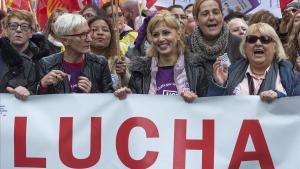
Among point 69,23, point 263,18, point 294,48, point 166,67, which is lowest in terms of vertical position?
point 166,67

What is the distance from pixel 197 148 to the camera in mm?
5348

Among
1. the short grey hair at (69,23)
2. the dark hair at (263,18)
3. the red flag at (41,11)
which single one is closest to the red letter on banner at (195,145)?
the short grey hair at (69,23)

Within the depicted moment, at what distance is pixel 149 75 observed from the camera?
5750 mm

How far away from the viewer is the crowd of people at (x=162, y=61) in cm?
545

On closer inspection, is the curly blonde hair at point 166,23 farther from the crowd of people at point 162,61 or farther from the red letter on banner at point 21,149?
the red letter on banner at point 21,149

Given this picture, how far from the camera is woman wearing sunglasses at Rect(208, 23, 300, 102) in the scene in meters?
5.32

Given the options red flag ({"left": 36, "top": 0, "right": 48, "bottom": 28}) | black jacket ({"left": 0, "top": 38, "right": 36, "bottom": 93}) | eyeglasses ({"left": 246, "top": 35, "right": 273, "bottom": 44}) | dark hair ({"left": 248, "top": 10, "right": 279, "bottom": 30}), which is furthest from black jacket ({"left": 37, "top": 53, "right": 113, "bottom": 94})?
red flag ({"left": 36, "top": 0, "right": 48, "bottom": 28})

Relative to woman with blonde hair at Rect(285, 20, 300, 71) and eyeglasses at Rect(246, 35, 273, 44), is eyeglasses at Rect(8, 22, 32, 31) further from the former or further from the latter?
woman with blonde hair at Rect(285, 20, 300, 71)

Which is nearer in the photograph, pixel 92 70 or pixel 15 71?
pixel 92 70

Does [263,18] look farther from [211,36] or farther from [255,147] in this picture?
[255,147]

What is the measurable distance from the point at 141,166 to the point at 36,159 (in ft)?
2.46

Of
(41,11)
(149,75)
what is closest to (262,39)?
(149,75)

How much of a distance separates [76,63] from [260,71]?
1.39 metres

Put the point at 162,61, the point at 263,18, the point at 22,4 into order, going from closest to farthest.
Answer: the point at 162,61, the point at 263,18, the point at 22,4
